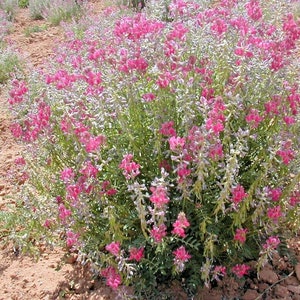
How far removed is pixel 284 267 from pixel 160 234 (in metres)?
1.31

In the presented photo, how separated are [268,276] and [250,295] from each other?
8.5 inches

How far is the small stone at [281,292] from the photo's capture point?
10.7 ft

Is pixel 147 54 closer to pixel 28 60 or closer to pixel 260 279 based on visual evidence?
pixel 260 279

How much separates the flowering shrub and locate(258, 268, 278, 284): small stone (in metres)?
0.15

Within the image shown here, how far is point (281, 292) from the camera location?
129 inches

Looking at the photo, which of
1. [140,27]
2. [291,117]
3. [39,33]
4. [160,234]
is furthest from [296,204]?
[39,33]

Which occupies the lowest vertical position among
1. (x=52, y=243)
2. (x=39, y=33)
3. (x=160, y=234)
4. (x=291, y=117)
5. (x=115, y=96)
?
(x=39, y=33)

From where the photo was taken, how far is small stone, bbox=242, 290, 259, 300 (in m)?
3.24

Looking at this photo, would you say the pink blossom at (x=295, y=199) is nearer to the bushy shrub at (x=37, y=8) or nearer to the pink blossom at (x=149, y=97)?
the pink blossom at (x=149, y=97)

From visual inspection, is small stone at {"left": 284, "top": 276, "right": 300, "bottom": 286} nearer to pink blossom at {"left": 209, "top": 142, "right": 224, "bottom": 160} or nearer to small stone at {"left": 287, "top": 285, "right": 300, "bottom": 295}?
small stone at {"left": 287, "top": 285, "right": 300, "bottom": 295}

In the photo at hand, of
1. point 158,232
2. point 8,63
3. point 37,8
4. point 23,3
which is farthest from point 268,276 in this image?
point 23,3

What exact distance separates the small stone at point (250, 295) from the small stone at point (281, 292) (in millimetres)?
136

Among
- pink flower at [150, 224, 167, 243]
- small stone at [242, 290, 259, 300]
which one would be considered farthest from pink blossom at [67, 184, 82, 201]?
small stone at [242, 290, 259, 300]

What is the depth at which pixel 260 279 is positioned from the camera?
336 centimetres
